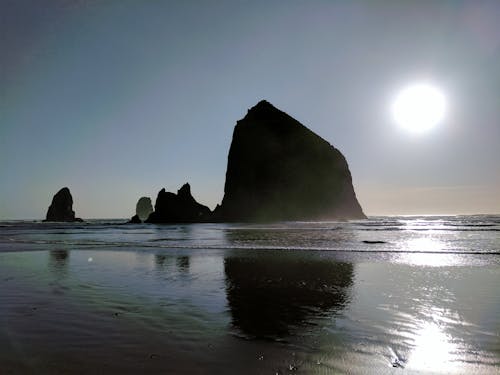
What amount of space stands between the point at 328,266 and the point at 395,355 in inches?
468

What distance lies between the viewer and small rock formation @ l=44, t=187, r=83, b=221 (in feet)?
630

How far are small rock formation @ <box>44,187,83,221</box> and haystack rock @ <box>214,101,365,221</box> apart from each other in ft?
317

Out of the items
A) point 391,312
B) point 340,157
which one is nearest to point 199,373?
point 391,312

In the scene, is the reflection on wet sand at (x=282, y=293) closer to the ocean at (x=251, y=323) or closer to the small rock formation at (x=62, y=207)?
the ocean at (x=251, y=323)

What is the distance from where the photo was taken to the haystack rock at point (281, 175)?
141125 millimetres

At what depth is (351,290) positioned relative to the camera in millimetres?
11266

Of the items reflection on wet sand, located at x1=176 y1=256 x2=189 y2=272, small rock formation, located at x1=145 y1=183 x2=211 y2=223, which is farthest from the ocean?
small rock formation, located at x1=145 y1=183 x2=211 y2=223

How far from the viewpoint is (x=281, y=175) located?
14525cm

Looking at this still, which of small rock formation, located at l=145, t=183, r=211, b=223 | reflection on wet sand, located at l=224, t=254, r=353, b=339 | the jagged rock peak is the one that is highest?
the jagged rock peak

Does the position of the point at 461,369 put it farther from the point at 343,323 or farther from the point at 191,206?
the point at 191,206

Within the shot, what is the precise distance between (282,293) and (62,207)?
207811 mm

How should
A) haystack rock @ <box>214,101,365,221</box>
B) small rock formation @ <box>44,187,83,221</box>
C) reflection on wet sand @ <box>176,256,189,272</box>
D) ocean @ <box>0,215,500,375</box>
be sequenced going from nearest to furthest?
1. ocean @ <box>0,215,500,375</box>
2. reflection on wet sand @ <box>176,256,189,272</box>
3. haystack rock @ <box>214,101,365,221</box>
4. small rock formation @ <box>44,187,83,221</box>

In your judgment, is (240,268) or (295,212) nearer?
(240,268)

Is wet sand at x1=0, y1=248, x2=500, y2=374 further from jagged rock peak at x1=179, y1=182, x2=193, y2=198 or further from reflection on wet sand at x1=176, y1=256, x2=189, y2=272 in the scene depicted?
jagged rock peak at x1=179, y1=182, x2=193, y2=198
